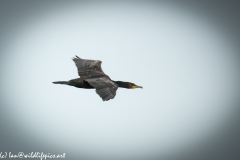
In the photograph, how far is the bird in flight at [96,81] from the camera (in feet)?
75.5

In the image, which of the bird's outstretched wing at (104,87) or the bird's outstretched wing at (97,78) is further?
the bird's outstretched wing at (97,78)

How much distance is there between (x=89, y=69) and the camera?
27.4 meters

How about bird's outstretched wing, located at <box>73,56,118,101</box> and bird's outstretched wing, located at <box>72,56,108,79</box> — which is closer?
bird's outstretched wing, located at <box>73,56,118,101</box>

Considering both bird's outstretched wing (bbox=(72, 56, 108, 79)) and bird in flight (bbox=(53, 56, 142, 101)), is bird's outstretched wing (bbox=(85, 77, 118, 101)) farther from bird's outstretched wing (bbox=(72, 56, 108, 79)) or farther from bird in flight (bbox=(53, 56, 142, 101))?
bird's outstretched wing (bbox=(72, 56, 108, 79))

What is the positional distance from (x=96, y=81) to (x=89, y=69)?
2950mm

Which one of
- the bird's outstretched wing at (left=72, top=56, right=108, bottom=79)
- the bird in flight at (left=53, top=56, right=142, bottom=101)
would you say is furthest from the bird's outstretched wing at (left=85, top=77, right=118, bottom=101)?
the bird's outstretched wing at (left=72, top=56, right=108, bottom=79)

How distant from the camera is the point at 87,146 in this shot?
12781cm

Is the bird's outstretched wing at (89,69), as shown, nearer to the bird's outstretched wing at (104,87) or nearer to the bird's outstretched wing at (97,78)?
the bird's outstretched wing at (97,78)

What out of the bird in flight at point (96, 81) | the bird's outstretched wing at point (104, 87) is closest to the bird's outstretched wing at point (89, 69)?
the bird in flight at point (96, 81)

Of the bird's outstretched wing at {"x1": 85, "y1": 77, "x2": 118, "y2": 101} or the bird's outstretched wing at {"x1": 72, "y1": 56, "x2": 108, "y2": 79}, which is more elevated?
the bird's outstretched wing at {"x1": 72, "y1": 56, "x2": 108, "y2": 79}

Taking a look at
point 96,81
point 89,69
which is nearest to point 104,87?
point 96,81

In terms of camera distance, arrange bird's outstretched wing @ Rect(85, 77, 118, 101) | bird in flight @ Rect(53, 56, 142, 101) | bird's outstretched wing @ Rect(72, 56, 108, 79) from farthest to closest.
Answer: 1. bird's outstretched wing @ Rect(72, 56, 108, 79)
2. bird in flight @ Rect(53, 56, 142, 101)
3. bird's outstretched wing @ Rect(85, 77, 118, 101)

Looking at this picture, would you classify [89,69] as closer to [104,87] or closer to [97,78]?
[97,78]

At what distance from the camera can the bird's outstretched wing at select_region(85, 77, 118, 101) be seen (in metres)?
22.6
